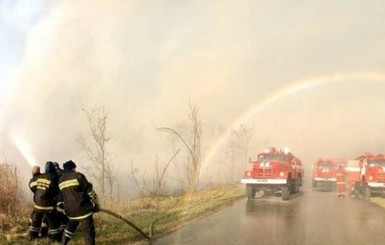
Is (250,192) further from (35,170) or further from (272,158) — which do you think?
(35,170)

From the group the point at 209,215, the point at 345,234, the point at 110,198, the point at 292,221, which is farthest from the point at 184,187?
the point at 345,234

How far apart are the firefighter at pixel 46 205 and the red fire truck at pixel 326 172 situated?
2645 centimetres

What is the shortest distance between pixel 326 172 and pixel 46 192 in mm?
26839

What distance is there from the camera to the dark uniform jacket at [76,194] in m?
8.81

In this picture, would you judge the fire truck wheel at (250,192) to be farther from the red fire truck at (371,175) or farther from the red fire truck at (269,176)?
the red fire truck at (371,175)

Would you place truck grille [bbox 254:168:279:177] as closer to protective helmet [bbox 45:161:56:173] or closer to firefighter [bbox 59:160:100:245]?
protective helmet [bbox 45:161:56:173]

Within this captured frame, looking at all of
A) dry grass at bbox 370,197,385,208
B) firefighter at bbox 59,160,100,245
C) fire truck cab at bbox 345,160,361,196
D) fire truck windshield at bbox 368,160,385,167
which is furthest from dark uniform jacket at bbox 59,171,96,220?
fire truck cab at bbox 345,160,361,196

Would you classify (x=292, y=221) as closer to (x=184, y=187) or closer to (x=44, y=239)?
(x=44, y=239)

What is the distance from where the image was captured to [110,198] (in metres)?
22.1

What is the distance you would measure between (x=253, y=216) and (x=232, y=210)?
6.47ft

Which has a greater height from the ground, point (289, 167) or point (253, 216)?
point (289, 167)

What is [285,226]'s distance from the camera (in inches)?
525

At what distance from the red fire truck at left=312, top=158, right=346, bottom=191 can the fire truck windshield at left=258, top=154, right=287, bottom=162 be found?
1113 centimetres

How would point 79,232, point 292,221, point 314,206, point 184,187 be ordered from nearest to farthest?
point 79,232
point 292,221
point 314,206
point 184,187
